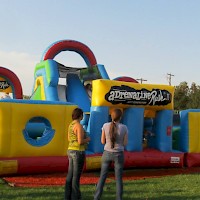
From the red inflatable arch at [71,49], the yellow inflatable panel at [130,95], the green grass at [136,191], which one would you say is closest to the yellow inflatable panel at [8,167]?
the green grass at [136,191]

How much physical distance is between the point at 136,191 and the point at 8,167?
2.59 metres

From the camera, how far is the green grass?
219 inches

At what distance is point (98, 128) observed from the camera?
807 centimetres

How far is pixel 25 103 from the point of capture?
739cm

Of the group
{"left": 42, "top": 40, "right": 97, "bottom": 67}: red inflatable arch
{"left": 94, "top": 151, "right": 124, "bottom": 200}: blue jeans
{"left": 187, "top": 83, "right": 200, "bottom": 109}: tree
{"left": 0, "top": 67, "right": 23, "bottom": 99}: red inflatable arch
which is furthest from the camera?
{"left": 187, "top": 83, "right": 200, "bottom": 109}: tree

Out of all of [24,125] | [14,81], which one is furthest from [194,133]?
[14,81]

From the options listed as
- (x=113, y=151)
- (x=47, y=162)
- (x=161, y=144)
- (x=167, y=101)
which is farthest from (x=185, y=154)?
(x=113, y=151)

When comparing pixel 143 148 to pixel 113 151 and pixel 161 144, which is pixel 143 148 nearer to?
pixel 161 144

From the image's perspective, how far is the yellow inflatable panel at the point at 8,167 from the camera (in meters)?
7.04

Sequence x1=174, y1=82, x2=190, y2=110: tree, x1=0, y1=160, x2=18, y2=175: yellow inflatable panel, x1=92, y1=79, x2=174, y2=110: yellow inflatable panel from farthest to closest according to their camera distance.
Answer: x1=174, y1=82, x2=190, y2=110: tree → x1=92, y1=79, x2=174, y2=110: yellow inflatable panel → x1=0, y1=160, x2=18, y2=175: yellow inflatable panel

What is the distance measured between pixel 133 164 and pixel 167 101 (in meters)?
1.76

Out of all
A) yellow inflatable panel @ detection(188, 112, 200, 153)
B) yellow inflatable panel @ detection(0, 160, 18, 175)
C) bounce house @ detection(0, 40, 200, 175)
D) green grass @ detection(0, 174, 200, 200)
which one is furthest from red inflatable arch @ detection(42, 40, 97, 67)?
green grass @ detection(0, 174, 200, 200)

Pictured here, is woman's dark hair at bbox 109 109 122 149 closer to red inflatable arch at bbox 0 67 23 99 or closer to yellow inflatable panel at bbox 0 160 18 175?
yellow inflatable panel at bbox 0 160 18 175

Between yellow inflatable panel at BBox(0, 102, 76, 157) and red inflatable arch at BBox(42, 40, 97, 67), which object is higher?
red inflatable arch at BBox(42, 40, 97, 67)
